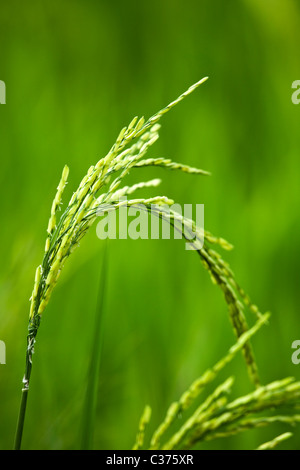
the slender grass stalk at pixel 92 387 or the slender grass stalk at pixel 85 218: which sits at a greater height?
the slender grass stalk at pixel 85 218

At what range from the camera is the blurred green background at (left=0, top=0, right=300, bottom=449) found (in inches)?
37.5

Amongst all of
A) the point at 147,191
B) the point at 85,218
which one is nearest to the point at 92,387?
the point at 85,218

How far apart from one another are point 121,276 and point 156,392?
0.27 meters

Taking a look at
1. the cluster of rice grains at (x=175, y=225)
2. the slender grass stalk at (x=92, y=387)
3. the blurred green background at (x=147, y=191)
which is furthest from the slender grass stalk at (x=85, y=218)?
the blurred green background at (x=147, y=191)

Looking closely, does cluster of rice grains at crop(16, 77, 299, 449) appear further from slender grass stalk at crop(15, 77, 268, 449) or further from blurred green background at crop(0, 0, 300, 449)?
blurred green background at crop(0, 0, 300, 449)

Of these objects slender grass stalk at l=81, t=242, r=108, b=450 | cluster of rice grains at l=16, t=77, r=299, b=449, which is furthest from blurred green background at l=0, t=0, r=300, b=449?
cluster of rice grains at l=16, t=77, r=299, b=449

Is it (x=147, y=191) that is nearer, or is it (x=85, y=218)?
(x=85, y=218)

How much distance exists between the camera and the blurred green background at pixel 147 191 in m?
0.95

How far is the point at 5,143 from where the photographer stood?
1239mm

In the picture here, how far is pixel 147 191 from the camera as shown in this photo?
1237 mm

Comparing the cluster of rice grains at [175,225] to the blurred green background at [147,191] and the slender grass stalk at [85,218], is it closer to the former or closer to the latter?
the slender grass stalk at [85,218]

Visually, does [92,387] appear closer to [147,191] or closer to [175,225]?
[175,225]

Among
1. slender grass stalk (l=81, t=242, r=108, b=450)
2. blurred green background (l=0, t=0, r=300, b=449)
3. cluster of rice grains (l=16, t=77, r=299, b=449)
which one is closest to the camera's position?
cluster of rice grains (l=16, t=77, r=299, b=449)

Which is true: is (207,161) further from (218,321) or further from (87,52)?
(87,52)
